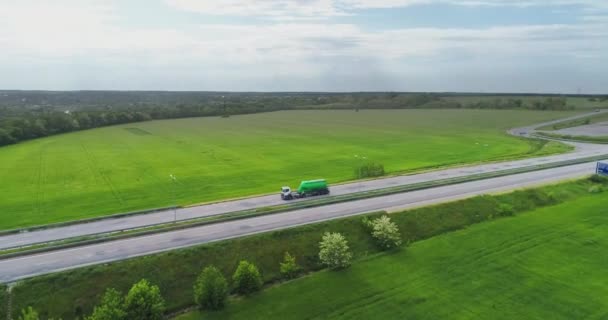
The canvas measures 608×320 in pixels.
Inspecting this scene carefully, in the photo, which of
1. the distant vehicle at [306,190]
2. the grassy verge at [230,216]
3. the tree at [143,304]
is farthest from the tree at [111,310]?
the distant vehicle at [306,190]

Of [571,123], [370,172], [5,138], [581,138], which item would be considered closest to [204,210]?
[370,172]

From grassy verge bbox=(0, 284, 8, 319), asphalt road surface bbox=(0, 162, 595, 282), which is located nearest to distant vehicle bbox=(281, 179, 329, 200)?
asphalt road surface bbox=(0, 162, 595, 282)

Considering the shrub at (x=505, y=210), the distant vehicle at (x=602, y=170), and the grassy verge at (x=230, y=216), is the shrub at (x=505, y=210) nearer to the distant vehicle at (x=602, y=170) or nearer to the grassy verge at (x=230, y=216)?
the grassy verge at (x=230, y=216)

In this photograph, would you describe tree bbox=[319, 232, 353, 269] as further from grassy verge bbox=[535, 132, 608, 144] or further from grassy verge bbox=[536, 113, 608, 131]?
grassy verge bbox=[536, 113, 608, 131]

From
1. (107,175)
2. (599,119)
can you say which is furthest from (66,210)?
(599,119)

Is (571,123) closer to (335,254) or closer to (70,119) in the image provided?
(335,254)
